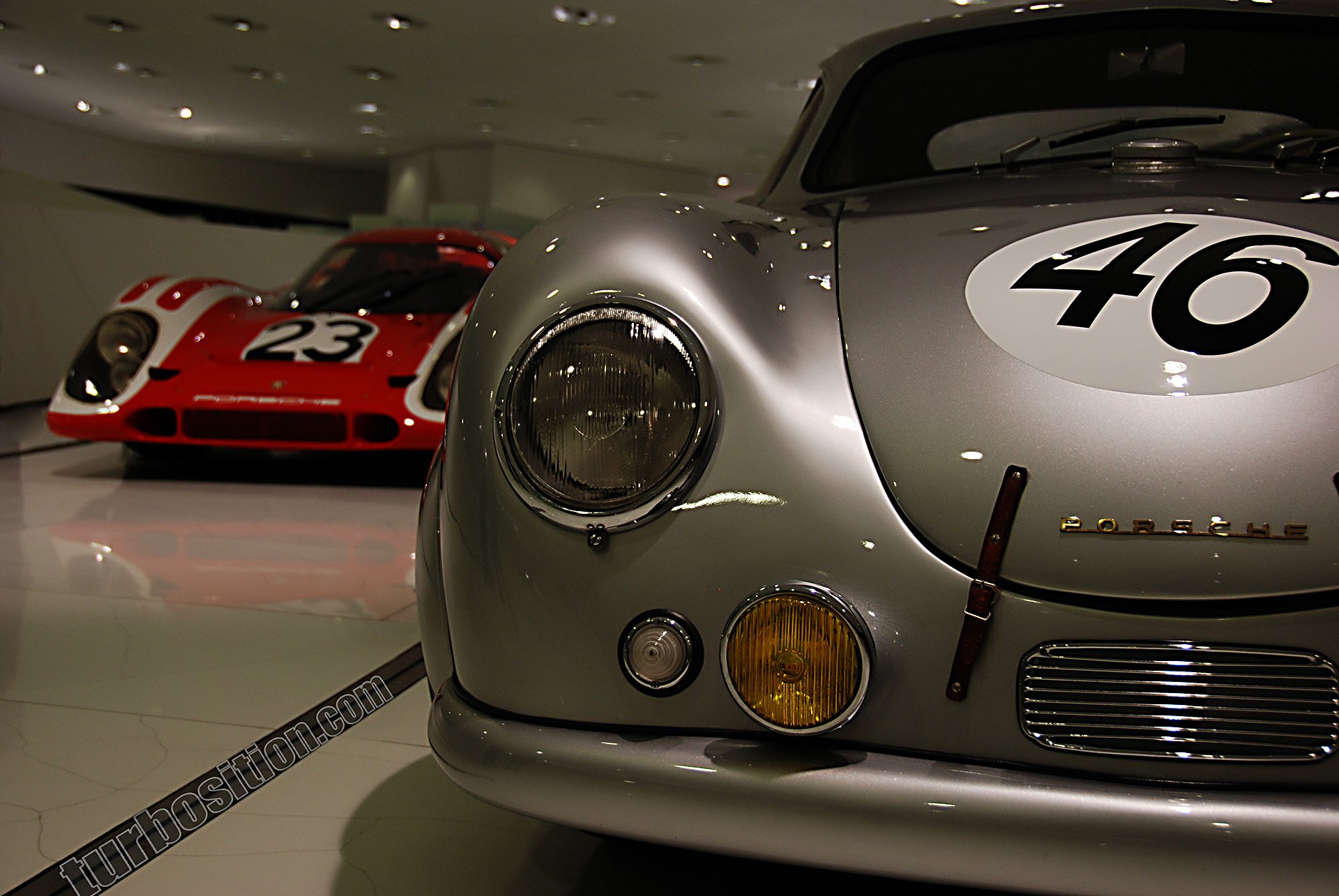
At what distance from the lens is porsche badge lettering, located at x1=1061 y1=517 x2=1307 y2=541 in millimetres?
777

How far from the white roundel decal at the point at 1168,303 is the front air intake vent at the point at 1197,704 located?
20 centimetres

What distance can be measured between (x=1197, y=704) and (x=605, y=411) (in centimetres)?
48

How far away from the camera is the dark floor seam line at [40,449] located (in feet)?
13.4

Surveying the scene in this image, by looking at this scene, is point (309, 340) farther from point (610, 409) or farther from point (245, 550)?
point (610, 409)

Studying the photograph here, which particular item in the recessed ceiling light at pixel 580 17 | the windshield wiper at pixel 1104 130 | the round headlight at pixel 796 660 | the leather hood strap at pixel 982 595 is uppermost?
the recessed ceiling light at pixel 580 17

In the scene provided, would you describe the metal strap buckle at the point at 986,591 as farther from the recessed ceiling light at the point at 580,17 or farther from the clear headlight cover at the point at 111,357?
the recessed ceiling light at the point at 580,17

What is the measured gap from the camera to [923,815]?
769 millimetres

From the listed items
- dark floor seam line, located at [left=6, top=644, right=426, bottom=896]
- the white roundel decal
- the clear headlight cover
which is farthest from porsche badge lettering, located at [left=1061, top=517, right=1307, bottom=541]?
the clear headlight cover

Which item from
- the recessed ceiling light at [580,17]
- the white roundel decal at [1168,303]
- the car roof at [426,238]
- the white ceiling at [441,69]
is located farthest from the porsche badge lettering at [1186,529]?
the recessed ceiling light at [580,17]

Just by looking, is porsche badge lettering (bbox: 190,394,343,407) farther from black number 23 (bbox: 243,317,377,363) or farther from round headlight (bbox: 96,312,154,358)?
round headlight (bbox: 96,312,154,358)

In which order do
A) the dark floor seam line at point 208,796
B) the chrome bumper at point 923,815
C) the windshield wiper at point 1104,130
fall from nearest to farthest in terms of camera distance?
the chrome bumper at point 923,815
the dark floor seam line at point 208,796
the windshield wiper at point 1104,130

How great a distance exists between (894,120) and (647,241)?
2.91 feet

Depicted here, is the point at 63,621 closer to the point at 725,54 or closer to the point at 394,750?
the point at 394,750

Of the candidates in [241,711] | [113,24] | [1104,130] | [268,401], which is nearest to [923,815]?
[1104,130]
